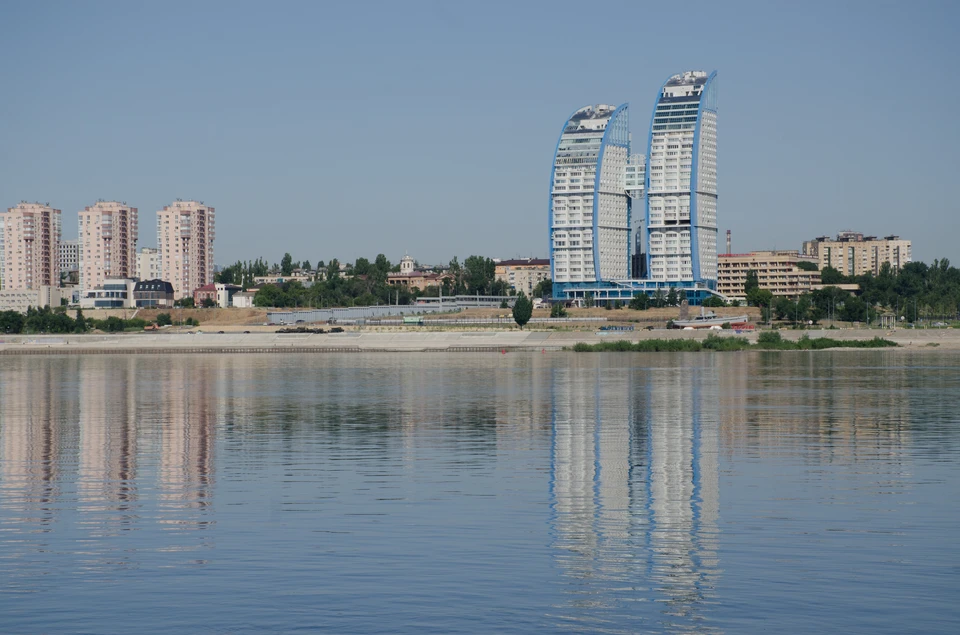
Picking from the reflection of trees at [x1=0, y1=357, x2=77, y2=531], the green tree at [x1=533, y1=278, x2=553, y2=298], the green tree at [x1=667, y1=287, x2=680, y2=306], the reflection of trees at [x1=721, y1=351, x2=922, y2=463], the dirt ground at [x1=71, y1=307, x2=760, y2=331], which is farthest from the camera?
the green tree at [x1=533, y1=278, x2=553, y2=298]

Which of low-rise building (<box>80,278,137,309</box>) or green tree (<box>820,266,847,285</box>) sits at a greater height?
green tree (<box>820,266,847,285</box>)

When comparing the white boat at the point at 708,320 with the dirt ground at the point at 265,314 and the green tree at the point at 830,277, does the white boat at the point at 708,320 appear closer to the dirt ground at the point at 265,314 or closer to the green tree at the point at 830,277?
the dirt ground at the point at 265,314

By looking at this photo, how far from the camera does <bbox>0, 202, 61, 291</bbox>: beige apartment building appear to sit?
488 feet

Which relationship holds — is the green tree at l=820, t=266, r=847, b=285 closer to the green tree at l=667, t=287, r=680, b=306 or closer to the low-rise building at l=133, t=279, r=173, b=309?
Result: the green tree at l=667, t=287, r=680, b=306

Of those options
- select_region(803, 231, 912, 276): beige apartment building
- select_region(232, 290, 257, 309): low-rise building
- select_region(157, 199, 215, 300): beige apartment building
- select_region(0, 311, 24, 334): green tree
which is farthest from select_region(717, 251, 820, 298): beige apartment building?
select_region(0, 311, 24, 334): green tree

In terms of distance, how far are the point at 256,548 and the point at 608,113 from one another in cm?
11842

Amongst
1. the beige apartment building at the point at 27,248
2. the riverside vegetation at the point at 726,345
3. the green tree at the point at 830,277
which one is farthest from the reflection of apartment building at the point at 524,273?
the riverside vegetation at the point at 726,345

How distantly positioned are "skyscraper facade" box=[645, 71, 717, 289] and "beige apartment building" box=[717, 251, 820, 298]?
33.0 metres

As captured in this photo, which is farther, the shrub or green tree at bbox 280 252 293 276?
green tree at bbox 280 252 293 276

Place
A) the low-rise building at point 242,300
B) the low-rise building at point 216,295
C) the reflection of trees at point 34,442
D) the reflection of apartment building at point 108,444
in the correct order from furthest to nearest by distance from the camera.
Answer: the low-rise building at point 242,300 < the low-rise building at point 216,295 < the reflection of apartment building at point 108,444 < the reflection of trees at point 34,442

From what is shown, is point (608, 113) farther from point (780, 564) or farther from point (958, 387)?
point (780, 564)

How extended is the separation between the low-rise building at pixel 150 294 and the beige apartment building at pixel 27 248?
2127 centimetres

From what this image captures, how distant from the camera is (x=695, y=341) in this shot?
76.6 meters

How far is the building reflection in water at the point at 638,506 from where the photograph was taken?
10.2 metres
